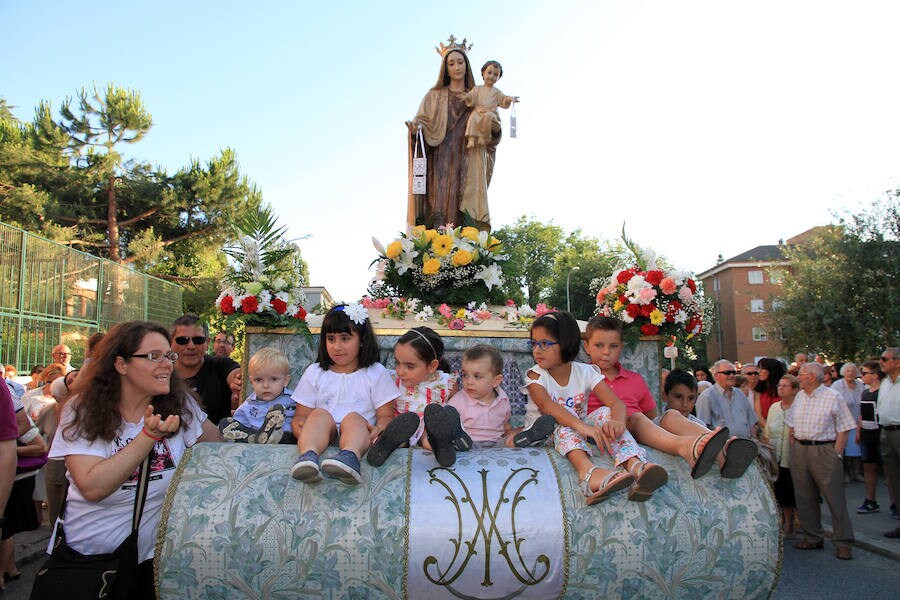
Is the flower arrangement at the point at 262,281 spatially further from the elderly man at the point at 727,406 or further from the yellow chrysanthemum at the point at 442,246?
the elderly man at the point at 727,406

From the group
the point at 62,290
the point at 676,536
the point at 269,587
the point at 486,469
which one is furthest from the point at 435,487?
the point at 62,290

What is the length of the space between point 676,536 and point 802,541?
15.6 feet

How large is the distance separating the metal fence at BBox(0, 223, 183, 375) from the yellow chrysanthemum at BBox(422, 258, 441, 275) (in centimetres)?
864

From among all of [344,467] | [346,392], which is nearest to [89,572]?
[344,467]

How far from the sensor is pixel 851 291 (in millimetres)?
22062

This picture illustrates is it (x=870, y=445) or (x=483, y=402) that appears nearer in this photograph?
(x=483, y=402)

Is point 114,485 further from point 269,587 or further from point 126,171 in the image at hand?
point 126,171

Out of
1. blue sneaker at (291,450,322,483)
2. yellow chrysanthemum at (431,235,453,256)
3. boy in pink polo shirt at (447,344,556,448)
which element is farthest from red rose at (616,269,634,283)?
blue sneaker at (291,450,322,483)

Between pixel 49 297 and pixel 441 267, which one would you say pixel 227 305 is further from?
pixel 49 297

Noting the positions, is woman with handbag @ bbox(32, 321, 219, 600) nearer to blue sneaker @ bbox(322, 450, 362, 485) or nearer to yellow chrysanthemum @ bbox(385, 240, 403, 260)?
blue sneaker @ bbox(322, 450, 362, 485)

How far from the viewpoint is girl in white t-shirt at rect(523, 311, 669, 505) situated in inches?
113

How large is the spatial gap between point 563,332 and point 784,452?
15.3 feet

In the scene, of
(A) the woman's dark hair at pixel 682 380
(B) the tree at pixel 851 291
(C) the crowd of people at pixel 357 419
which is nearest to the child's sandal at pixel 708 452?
(C) the crowd of people at pixel 357 419

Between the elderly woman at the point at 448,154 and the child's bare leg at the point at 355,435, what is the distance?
4.24 meters
